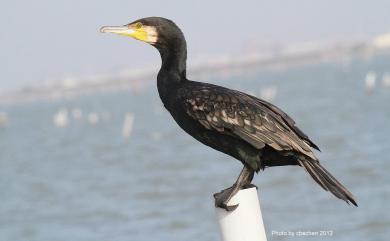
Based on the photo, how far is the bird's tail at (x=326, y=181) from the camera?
4809 millimetres

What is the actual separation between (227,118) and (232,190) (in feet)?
2.34

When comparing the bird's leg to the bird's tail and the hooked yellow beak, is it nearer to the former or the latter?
the bird's tail

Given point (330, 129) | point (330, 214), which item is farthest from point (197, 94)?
point (330, 129)

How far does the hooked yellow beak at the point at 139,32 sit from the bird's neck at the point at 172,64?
0.11m

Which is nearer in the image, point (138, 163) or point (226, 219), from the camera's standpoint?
point (226, 219)

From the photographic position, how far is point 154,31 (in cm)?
578

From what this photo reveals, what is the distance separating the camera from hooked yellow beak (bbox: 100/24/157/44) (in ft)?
18.9

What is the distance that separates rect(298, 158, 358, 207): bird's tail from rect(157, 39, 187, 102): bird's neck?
105 cm

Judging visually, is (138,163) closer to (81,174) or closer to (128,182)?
(81,174)

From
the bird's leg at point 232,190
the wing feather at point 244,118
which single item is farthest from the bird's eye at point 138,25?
the bird's leg at point 232,190

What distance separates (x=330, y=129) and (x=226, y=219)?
103 feet

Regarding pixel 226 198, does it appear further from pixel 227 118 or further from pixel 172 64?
pixel 172 64

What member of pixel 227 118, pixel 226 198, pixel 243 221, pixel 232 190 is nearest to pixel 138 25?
pixel 227 118

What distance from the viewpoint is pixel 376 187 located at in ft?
57.6
